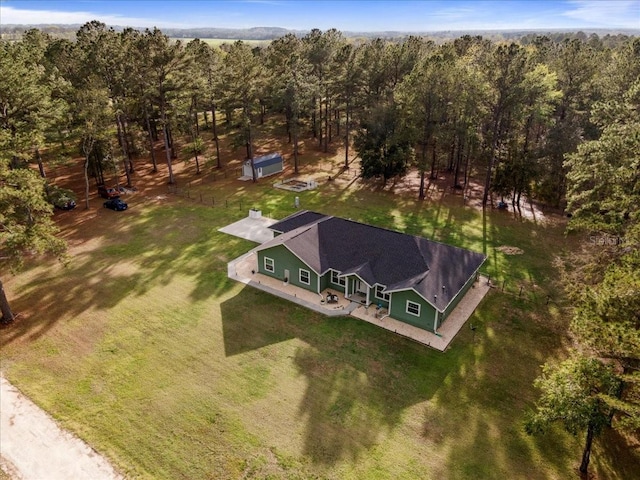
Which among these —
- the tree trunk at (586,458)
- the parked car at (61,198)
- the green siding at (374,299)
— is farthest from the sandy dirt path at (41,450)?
the parked car at (61,198)

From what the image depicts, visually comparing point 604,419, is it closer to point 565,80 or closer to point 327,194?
point 327,194

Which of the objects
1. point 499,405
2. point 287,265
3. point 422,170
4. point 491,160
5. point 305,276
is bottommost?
point 499,405

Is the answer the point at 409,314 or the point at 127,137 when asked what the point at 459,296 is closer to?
the point at 409,314

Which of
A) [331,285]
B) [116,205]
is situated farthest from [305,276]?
[116,205]

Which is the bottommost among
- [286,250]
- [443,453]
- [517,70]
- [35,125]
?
[443,453]

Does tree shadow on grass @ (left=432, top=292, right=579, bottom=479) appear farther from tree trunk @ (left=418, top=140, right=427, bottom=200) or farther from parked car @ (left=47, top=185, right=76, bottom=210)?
parked car @ (left=47, top=185, right=76, bottom=210)

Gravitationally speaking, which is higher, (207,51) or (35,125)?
(207,51)

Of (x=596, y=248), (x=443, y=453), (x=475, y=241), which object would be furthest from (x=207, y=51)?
(x=443, y=453)
